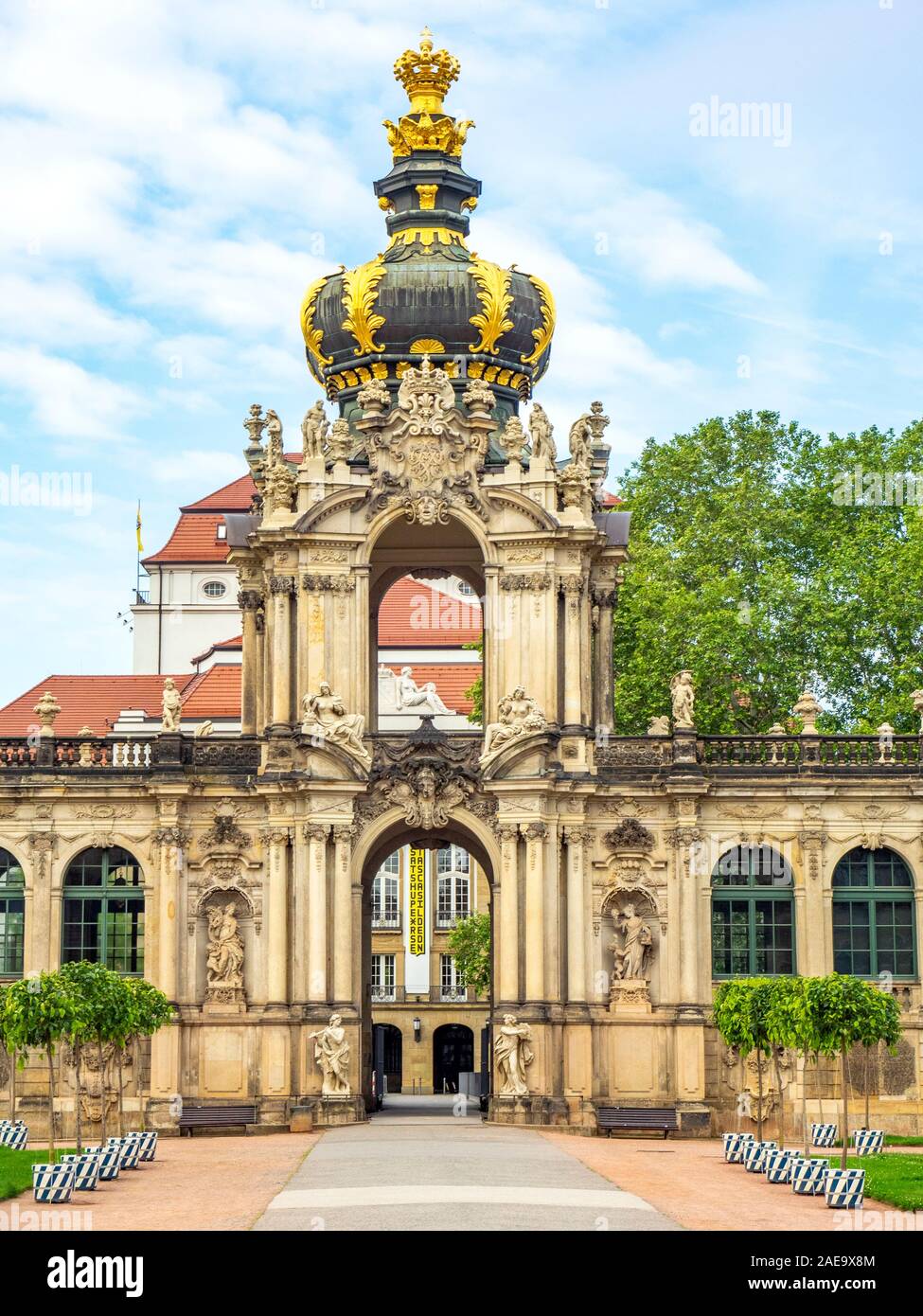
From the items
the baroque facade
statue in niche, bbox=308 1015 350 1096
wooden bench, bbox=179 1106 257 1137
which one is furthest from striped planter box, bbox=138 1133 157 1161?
the baroque facade

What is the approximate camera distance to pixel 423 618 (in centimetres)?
10394

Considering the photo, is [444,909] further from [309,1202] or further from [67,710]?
[309,1202]

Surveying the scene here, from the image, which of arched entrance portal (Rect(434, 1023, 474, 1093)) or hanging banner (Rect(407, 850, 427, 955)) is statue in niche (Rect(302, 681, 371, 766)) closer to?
hanging banner (Rect(407, 850, 427, 955))

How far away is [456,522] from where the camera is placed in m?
56.7

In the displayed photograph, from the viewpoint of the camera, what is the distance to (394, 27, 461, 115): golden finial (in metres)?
60.7

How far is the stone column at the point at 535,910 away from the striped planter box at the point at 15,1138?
1233cm

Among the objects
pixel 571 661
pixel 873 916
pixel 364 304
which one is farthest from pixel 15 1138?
pixel 364 304

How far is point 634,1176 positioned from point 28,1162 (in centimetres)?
1071

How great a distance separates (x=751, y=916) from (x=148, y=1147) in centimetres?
1724

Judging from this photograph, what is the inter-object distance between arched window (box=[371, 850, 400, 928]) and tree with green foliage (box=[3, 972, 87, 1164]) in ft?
185

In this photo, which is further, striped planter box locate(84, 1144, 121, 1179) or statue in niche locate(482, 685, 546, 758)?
statue in niche locate(482, 685, 546, 758)

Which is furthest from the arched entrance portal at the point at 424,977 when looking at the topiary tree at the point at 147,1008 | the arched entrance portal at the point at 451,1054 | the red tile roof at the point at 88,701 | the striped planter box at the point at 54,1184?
the striped planter box at the point at 54,1184

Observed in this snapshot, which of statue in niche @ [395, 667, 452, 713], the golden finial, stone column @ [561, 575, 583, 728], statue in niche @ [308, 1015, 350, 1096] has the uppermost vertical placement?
the golden finial

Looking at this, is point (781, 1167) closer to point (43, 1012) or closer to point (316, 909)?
point (43, 1012)
